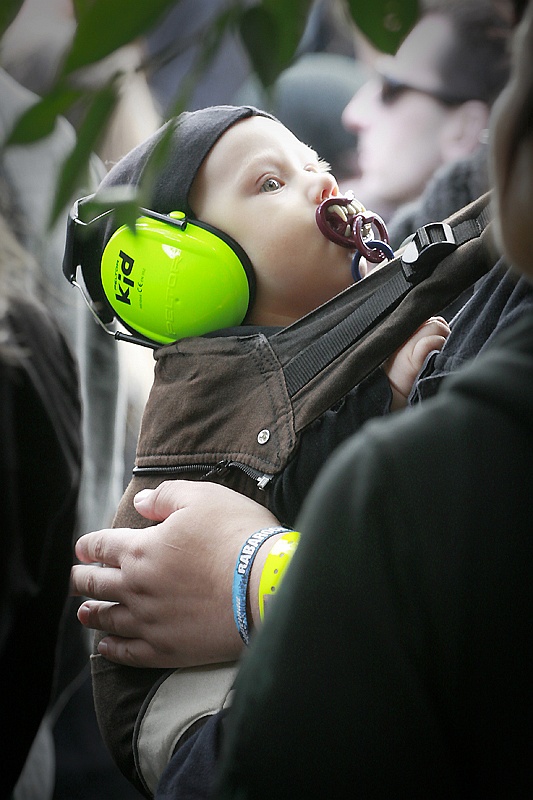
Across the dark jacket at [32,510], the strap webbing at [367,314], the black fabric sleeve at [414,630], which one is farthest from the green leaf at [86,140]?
the dark jacket at [32,510]

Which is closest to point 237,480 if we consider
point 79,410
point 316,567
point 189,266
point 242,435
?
point 242,435

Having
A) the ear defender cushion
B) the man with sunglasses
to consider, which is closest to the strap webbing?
the ear defender cushion

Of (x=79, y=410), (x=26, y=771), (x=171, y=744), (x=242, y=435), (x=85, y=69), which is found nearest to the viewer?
(x=85, y=69)

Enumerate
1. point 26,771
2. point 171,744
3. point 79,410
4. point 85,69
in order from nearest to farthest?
point 85,69
point 171,744
point 26,771
point 79,410

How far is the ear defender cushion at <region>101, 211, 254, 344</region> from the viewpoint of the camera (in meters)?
0.79

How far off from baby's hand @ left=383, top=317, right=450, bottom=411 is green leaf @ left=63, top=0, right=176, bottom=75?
1.61 ft

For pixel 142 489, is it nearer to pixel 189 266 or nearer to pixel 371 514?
pixel 189 266

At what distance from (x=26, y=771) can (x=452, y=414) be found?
28.6 inches

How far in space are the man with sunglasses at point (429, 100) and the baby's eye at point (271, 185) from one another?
0.46 metres

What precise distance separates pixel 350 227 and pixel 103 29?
57 centimetres

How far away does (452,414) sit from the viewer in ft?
0.99

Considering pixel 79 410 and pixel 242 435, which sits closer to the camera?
pixel 242 435

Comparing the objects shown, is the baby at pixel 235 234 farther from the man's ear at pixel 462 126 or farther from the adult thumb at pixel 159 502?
the man's ear at pixel 462 126

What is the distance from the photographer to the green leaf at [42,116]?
0.87 feet
